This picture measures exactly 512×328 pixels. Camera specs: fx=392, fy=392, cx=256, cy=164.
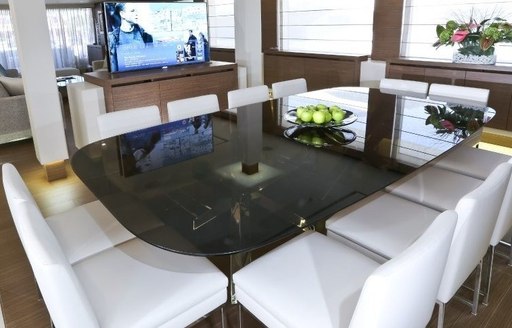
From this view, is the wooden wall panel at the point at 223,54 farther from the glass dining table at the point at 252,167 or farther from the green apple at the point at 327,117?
the green apple at the point at 327,117

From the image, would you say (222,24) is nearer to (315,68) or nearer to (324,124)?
(315,68)

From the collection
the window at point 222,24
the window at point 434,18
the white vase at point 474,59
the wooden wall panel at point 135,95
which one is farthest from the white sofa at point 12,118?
the white vase at point 474,59

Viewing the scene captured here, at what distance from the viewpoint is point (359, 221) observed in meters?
1.66

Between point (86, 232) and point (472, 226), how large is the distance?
1444 mm

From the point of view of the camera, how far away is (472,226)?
4.19ft

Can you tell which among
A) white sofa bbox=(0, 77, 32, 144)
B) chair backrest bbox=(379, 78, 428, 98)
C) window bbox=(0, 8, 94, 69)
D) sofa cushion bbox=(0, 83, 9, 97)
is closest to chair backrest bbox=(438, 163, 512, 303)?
chair backrest bbox=(379, 78, 428, 98)

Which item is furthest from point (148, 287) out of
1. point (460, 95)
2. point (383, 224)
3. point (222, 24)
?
point (222, 24)

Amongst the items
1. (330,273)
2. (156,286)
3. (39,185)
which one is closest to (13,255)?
(39,185)

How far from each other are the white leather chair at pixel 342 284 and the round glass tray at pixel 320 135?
1.75ft

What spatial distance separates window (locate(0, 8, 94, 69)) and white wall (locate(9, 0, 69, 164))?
7386 mm

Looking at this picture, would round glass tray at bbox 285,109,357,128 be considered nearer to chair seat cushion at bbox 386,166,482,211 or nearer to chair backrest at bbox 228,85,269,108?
chair seat cushion at bbox 386,166,482,211

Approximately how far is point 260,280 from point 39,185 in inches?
105

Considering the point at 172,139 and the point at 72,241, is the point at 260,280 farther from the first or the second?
the point at 172,139

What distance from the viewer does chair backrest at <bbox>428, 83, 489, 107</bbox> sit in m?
2.78
